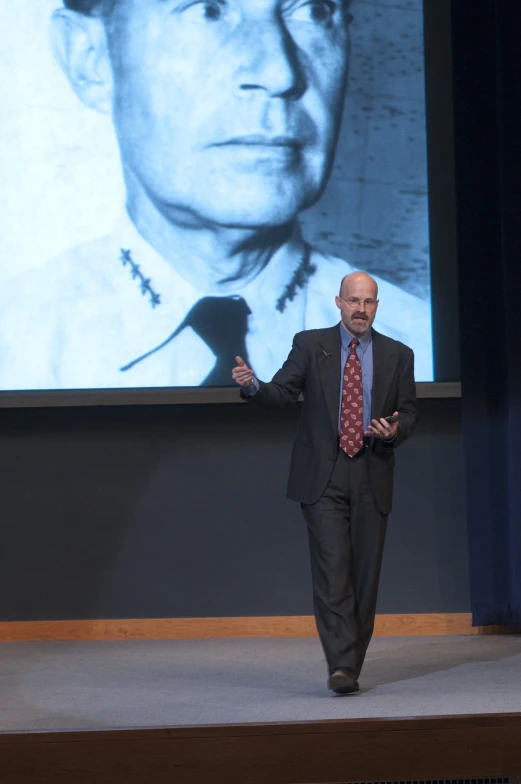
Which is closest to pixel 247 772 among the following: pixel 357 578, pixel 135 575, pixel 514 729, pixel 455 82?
pixel 514 729

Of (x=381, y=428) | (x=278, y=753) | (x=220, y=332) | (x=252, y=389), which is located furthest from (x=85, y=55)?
(x=278, y=753)

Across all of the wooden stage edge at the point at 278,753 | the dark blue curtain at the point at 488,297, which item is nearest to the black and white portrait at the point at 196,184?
the dark blue curtain at the point at 488,297

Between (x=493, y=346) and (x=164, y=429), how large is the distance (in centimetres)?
159

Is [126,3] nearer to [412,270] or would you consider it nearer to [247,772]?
[412,270]

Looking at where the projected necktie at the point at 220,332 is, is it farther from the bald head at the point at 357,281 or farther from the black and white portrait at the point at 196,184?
the bald head at the point at 357,281

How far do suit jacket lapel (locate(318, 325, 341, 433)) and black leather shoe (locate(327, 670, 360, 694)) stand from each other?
83 centimetres

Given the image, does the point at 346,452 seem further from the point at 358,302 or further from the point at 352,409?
the point at 358,302

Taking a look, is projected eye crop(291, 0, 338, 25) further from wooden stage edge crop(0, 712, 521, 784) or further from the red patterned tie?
wooden stage edge crop(0, 712, 521, 784)

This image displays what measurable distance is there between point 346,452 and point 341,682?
776 millimetres

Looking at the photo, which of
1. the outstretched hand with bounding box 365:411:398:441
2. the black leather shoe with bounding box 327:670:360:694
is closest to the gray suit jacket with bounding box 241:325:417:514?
the outstretched hand with bounding box 365:411:398:441

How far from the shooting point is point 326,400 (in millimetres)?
3939

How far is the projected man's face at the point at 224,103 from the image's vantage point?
520 centimetres

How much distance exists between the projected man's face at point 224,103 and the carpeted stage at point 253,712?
2029mm

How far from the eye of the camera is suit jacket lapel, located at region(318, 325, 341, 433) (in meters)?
3.94
